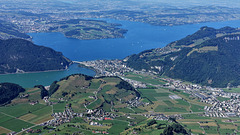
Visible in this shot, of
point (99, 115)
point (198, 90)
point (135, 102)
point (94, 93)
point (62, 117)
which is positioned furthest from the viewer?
point (198, 90)

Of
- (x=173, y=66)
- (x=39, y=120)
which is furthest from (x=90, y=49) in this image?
(x=39, y=120)

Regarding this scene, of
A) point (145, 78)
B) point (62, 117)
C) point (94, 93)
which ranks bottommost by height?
point (145, 78)

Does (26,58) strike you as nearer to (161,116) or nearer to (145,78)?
(145,78)

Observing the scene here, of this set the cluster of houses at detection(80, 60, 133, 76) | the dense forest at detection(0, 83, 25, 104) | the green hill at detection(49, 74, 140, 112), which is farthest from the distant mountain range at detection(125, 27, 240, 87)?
the dense forest at detection(0, 83, 25, 104)

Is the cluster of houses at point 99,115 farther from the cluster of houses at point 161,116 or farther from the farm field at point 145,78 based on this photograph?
the farm field at point 145,78

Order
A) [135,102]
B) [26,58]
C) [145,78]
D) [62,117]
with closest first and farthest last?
1. [62,117]
2. [135,102]
3. [145,78]
4. [26,58]

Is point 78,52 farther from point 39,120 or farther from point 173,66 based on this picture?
point 39,120

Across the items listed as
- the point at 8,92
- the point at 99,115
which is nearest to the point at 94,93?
the point at 99,115
